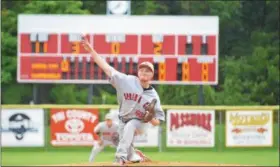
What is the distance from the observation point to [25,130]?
78.4ft

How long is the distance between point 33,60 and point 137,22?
315cm

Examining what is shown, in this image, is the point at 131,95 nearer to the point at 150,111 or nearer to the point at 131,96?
the point at 131,96

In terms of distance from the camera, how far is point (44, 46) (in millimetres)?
24219

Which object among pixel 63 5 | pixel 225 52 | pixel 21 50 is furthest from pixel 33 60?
pixel 225 52

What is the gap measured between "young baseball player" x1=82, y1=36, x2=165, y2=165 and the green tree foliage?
28611mm

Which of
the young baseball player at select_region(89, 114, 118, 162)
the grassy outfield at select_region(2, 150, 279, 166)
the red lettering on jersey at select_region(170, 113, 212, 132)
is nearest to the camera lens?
the young baseball player at select_region(89, 114, 118, 162)

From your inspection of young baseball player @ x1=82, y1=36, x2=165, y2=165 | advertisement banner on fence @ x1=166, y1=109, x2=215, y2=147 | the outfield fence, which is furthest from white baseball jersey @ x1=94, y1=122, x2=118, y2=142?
young baseball player @ x1=82, y1=36, x2=165, y2=165

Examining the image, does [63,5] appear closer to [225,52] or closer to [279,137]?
[225,52]

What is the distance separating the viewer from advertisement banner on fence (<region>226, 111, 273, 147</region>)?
24750 millimetres

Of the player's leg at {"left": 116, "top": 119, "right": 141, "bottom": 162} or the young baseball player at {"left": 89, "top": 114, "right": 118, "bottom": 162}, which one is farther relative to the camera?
the young baseball player at {"left": 89, "top": 114, "right": 118, "bottom": 162}

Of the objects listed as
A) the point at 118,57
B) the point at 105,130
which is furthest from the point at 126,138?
the point at 118,57

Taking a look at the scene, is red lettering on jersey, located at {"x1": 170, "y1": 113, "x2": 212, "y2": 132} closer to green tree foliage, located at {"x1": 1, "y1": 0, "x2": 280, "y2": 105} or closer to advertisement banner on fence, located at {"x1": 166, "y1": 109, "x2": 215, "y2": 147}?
advertisement banner on fence, located at {"x1": 166, "y1": 109, "x2": 215, "y2": 147}

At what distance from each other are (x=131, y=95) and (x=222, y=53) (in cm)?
3988

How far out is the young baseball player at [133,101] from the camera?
710 cm
